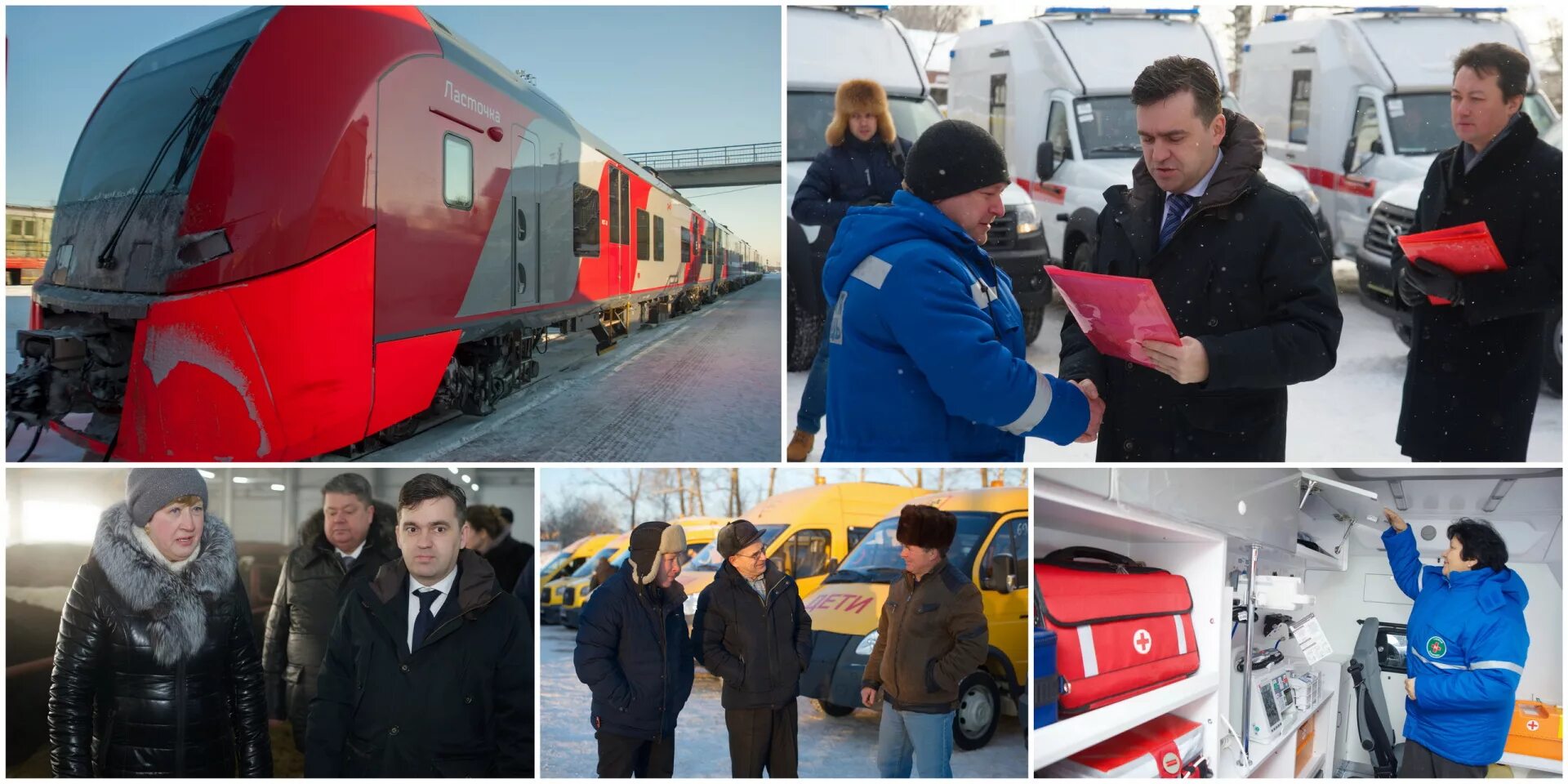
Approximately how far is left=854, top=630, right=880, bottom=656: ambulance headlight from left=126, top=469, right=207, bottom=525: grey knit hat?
202cm

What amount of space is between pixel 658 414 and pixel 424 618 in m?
0.97

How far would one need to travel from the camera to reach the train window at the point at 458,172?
135 inches

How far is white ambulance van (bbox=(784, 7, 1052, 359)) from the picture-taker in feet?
10.4

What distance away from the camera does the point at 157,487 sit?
9.97ft

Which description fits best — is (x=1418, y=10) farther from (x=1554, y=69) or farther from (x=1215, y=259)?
(x=1215, y=259)

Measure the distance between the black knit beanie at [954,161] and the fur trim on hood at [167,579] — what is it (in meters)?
2.35

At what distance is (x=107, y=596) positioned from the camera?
303cm

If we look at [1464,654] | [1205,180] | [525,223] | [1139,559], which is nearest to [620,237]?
[525,223]

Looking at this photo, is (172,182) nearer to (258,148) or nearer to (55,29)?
(258,148)

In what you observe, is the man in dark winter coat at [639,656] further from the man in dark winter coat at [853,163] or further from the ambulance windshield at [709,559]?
the man in dark winter coat at [853,163]

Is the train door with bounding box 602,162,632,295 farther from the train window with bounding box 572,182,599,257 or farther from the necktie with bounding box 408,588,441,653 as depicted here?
the necktie with bounding box 408,588,441,653

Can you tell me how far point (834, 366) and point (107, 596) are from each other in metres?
2.33

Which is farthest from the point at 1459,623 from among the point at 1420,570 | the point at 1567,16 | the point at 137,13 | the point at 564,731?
the point at 137,13

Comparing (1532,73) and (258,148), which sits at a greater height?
(1532,73)
